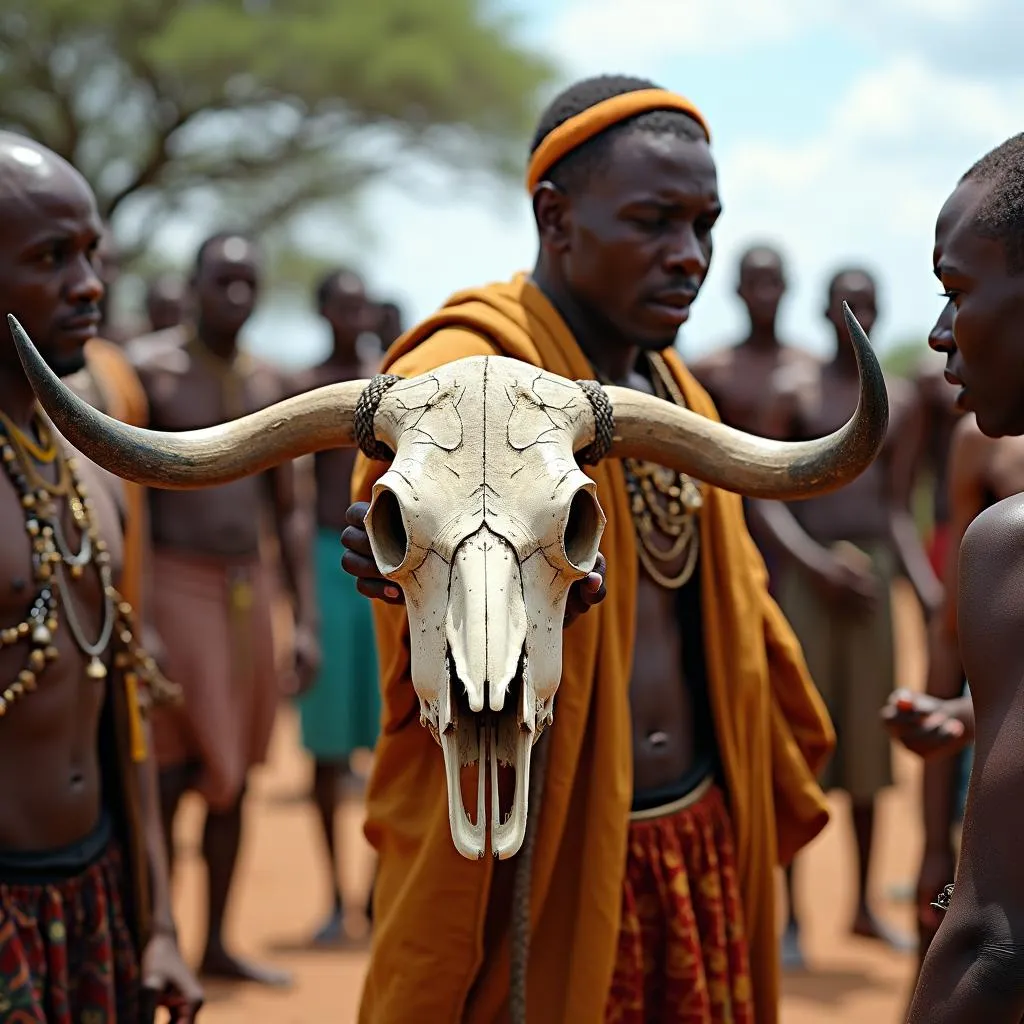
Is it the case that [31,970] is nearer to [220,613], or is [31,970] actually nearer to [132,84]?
[220,613]

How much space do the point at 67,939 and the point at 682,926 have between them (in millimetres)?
1193

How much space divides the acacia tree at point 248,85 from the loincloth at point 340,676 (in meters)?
17.0

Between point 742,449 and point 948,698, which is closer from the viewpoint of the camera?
point 742,449

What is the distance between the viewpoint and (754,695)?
3.39 meters

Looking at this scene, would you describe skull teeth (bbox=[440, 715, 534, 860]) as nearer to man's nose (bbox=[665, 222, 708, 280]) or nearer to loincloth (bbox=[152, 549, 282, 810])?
man's nose (bbox=[665, 222, 708, 280])

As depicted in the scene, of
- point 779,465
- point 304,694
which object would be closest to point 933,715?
point 779,465

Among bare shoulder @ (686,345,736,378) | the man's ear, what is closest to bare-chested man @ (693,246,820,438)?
bare shoulder @ (686,345,736,378)

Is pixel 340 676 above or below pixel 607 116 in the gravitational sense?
below

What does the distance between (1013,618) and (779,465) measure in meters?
0.54

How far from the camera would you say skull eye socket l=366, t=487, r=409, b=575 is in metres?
2.40

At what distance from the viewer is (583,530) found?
245 centimetres

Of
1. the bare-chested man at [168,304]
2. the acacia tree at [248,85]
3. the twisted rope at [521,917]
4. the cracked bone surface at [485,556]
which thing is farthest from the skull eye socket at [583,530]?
the acacia tree at [248,85]

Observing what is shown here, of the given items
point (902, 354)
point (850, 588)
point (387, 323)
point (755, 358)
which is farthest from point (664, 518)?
point (902, 354)

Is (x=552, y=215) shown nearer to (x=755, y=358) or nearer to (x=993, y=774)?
(x=993, y=774)
